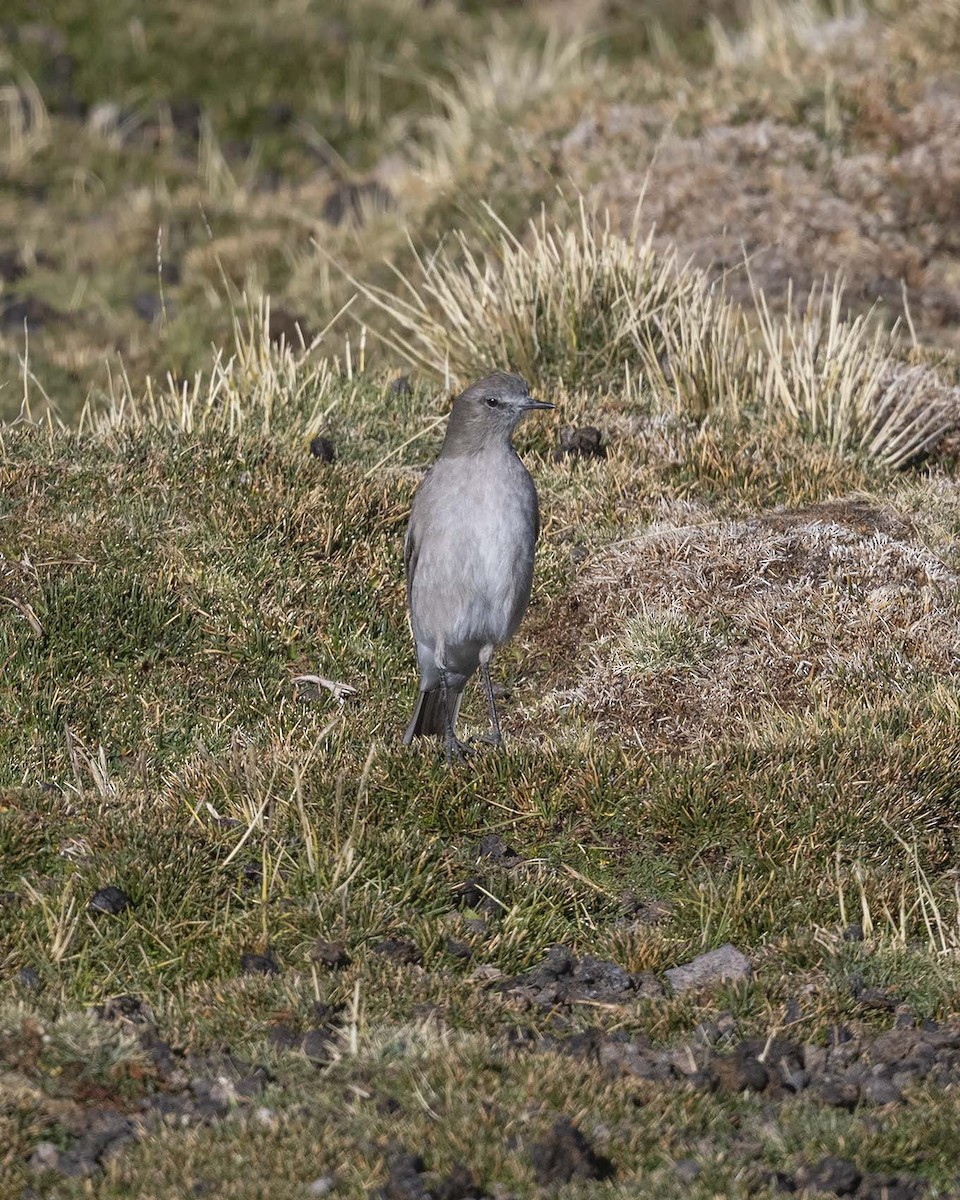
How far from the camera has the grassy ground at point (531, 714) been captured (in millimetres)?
4922

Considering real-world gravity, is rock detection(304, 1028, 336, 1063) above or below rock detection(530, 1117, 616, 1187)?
below

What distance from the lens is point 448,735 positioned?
7.04 m

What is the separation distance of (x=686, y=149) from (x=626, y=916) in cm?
879

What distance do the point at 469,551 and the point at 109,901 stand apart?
84.6 inches

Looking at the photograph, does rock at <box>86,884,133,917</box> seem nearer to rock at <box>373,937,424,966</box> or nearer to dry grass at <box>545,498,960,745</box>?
rock at <box>373,937,424,966</box>

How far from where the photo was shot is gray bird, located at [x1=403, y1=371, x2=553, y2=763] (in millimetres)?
7062

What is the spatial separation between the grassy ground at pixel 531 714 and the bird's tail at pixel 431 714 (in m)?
0.20

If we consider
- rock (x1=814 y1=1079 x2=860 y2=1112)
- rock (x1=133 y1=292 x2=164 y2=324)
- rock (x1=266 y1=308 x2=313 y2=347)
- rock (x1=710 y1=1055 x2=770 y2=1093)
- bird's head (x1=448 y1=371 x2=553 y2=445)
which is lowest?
rock (x1=133 y1=292 x2=164 y2=324)

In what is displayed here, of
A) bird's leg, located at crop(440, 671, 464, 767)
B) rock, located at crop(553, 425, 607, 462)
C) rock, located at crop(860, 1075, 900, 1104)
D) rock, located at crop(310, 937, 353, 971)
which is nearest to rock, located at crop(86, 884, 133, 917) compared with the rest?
rock, located at crop(310, 937, 353, 971)

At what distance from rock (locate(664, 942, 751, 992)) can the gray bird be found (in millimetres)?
1416

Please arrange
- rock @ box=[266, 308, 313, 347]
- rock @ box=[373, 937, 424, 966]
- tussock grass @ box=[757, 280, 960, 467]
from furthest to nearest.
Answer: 1. rock @ box=[266, 308, 313, 347]
2. tussock grass @ box=[757, 280, 960, 467]
3. rock @ box=[373, 937, 424, 966]

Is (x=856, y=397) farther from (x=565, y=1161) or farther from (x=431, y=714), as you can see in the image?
(x=565, y=1161)

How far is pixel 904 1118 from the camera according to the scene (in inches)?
189

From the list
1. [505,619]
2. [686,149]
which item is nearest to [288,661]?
[505,619]
